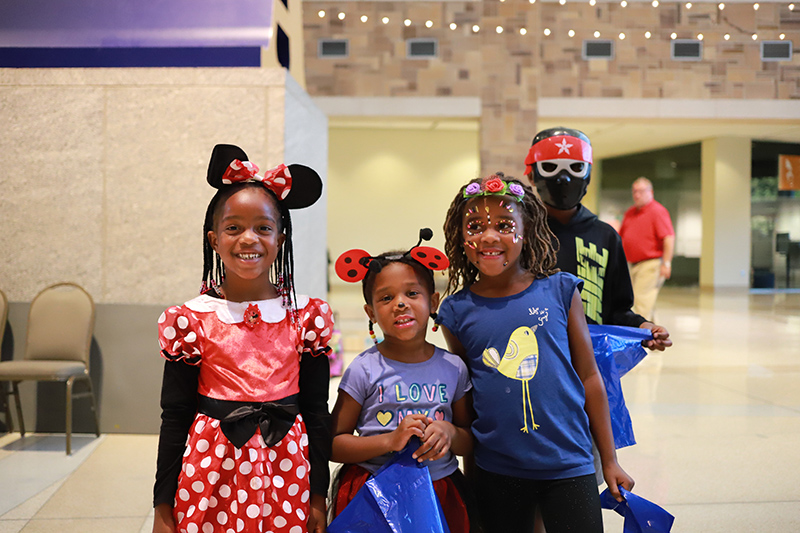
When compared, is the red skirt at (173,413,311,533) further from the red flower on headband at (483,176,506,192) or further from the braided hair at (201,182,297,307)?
the red flower on headband at (483,176,506,192)

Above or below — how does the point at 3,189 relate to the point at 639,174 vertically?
below

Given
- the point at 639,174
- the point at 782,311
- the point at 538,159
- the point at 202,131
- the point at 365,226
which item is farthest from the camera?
the point at 639,174

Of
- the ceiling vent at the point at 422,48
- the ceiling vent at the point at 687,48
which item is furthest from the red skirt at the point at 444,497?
the ceiling vent at the point at 687,48

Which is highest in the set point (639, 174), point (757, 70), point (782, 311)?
point (757, 70)

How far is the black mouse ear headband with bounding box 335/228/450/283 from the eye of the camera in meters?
1.73

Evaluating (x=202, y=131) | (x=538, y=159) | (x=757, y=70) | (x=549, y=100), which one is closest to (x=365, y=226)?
(x=549, y=100)

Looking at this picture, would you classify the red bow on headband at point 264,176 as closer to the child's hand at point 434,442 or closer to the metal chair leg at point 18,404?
the child's hand at point 434,442

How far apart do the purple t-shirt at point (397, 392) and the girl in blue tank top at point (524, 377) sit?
90 millimetres

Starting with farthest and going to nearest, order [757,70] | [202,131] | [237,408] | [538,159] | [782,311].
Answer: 1. [757,70]
2. [782,311]
3. [202,131]
4. [538,159]
5. [237,408]

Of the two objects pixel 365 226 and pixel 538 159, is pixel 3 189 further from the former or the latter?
pixel 365 226

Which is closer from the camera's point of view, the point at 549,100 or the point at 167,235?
the point at 167,235

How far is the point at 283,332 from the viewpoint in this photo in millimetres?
1651

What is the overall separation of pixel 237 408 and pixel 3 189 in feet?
10.2

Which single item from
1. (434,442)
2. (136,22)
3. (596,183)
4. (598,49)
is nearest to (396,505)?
(434,442)
